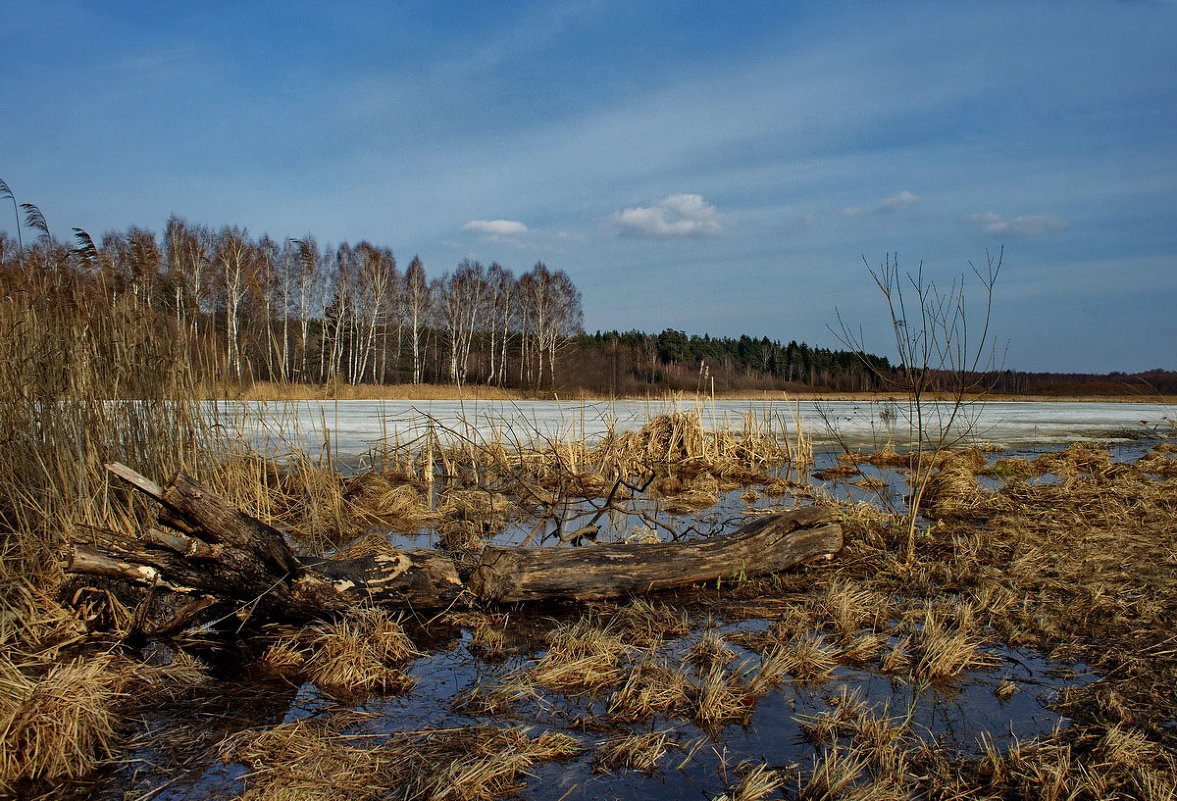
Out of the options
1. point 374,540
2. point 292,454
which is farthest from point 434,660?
point 292,454

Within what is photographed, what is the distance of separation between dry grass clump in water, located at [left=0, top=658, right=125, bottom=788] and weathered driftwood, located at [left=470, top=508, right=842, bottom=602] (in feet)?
7.03

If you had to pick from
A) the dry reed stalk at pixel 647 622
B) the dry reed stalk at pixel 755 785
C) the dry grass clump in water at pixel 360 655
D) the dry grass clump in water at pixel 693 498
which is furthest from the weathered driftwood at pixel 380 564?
the dry grass clump in water at pixel 693 498

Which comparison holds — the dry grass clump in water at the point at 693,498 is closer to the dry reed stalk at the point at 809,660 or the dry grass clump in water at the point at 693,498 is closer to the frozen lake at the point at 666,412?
the frozen lake at the point at 666,412

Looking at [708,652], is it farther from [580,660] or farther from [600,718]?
[600,718]

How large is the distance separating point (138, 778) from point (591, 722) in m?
1.79

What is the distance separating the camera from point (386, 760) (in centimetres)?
276

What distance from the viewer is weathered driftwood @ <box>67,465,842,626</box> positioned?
3.67m

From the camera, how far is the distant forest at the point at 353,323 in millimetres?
5273

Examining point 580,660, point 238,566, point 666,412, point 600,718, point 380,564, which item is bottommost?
point 600,718

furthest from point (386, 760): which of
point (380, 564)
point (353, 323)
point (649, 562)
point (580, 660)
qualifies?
point (353, 323)

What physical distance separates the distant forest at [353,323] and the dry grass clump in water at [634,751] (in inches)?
135

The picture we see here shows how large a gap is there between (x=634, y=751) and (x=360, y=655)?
1608 millimetres

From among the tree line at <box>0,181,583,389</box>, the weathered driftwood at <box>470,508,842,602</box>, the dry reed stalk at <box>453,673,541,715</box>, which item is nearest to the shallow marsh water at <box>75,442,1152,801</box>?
the dry reed stalk at <box>453,673,541,715</box>

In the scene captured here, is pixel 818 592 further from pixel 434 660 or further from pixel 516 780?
pixel 516 780
